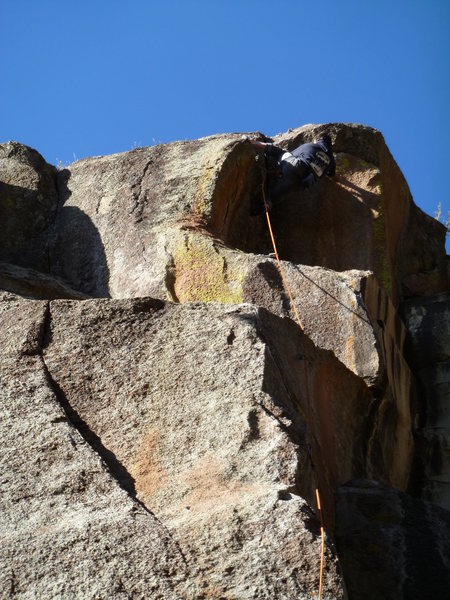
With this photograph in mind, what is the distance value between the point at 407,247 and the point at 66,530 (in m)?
6.17

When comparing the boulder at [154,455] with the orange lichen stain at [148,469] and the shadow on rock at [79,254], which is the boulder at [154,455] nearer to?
the orange lichen stain at [148,469]

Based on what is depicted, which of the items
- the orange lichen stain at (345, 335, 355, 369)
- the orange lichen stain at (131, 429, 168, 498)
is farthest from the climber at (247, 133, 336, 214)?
the orange lichen stain at (131, 429, 168, 498)

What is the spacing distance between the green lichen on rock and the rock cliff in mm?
16

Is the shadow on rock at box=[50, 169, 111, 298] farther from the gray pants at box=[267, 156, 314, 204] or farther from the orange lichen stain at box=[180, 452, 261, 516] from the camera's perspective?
the orange lichen stain at box=[180, 452, 261, 516]

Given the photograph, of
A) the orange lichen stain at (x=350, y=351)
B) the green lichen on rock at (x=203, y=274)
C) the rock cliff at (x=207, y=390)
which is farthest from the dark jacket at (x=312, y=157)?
the orange lichen stain at (x=350, y=351)

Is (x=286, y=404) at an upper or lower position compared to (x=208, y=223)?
lower

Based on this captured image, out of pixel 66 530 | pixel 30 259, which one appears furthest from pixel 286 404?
pixel 30 259

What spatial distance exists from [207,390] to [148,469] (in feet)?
1.65

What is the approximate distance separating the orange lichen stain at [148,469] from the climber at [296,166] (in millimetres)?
4262

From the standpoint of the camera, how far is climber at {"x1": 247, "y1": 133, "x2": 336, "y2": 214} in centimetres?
946

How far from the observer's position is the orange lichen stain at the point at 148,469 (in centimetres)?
528

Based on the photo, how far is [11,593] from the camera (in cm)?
471

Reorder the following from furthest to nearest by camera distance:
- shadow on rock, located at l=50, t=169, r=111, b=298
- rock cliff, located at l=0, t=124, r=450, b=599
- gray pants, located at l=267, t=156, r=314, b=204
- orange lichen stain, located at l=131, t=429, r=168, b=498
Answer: gray pants, located at l=267, t=156, r=314, b=204, shadow on rock, located at l=50, t=169, r=111, b=298, orange lichen stain, located at l=131, t=429, r=168, b=498, rock cliff, located at l=0, t=124, r=450, b=599

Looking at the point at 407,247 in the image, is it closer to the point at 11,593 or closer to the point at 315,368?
the point at 315,368
